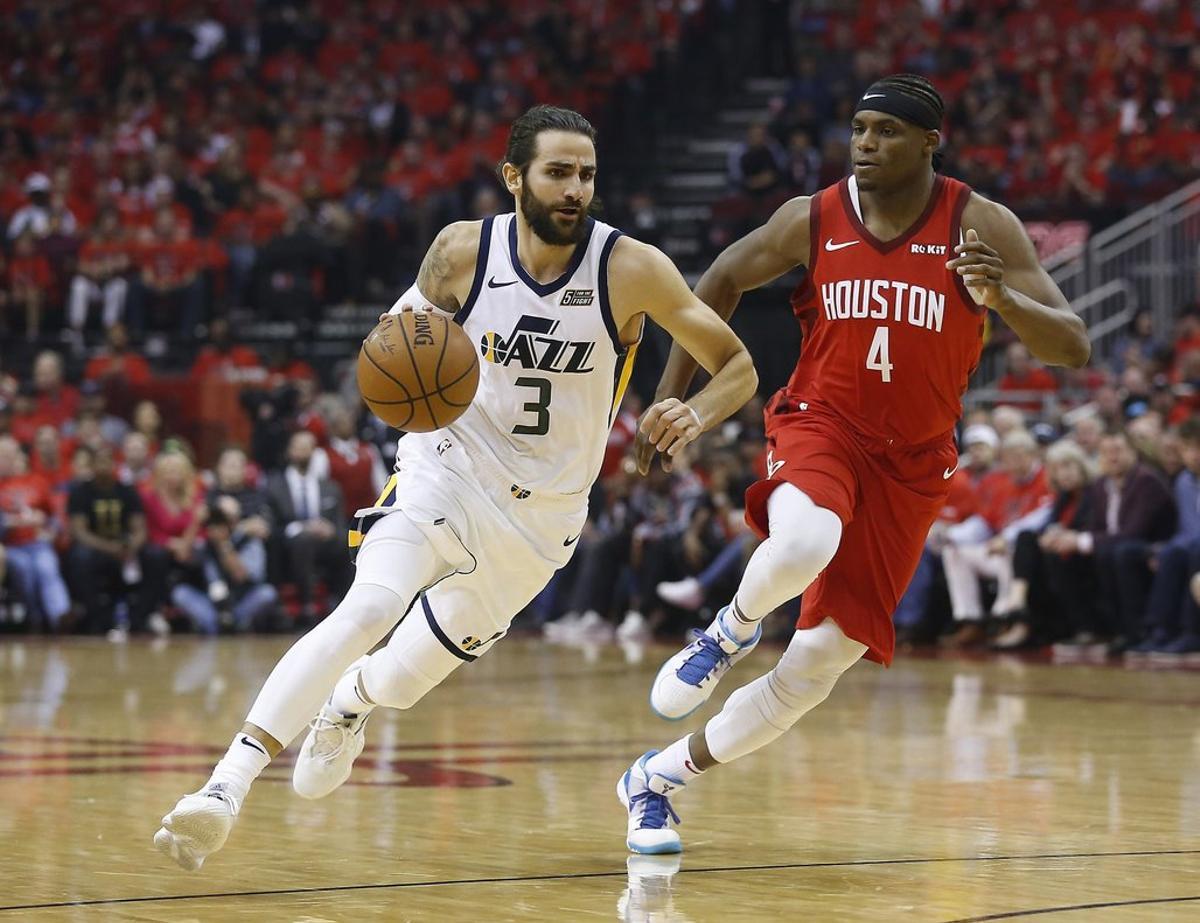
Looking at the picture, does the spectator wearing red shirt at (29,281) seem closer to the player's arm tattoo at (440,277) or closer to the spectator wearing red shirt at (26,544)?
the spectator wearing red shirt at (26,544)

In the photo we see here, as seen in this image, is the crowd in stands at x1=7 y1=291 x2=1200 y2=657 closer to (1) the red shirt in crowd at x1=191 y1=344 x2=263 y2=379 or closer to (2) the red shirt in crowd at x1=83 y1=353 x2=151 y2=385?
(2) the red shirt in crowd at x1=83 y1=353 x2=151 y2=385

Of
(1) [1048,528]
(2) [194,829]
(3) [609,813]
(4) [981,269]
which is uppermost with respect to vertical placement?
(4) [981,269]

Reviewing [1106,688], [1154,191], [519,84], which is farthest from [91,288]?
[1106,688]

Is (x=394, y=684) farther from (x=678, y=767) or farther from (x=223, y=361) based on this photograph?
(x=223, y=361)

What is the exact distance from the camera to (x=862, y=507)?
5559 mm

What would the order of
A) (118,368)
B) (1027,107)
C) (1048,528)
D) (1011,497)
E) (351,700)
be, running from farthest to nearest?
(1027,107) < (118,368) < (1011,497) < (1048,528) < (351,700)

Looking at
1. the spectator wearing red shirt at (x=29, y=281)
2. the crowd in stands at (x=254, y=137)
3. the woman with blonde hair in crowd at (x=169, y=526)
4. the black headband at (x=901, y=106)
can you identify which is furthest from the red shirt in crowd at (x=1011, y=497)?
the spectator wearing red shirt at (x=29, y=281)

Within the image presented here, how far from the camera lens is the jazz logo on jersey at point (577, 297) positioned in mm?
5445

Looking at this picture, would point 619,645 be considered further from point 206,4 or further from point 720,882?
point 206,4

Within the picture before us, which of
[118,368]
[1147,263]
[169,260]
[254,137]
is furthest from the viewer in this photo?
[254,137]

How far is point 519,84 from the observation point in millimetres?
23125

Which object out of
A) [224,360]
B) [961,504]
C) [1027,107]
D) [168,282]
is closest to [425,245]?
[224,360]

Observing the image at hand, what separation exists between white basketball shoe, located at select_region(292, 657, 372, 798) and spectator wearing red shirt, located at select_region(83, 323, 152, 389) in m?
13.4

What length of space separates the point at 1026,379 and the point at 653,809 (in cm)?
1125
